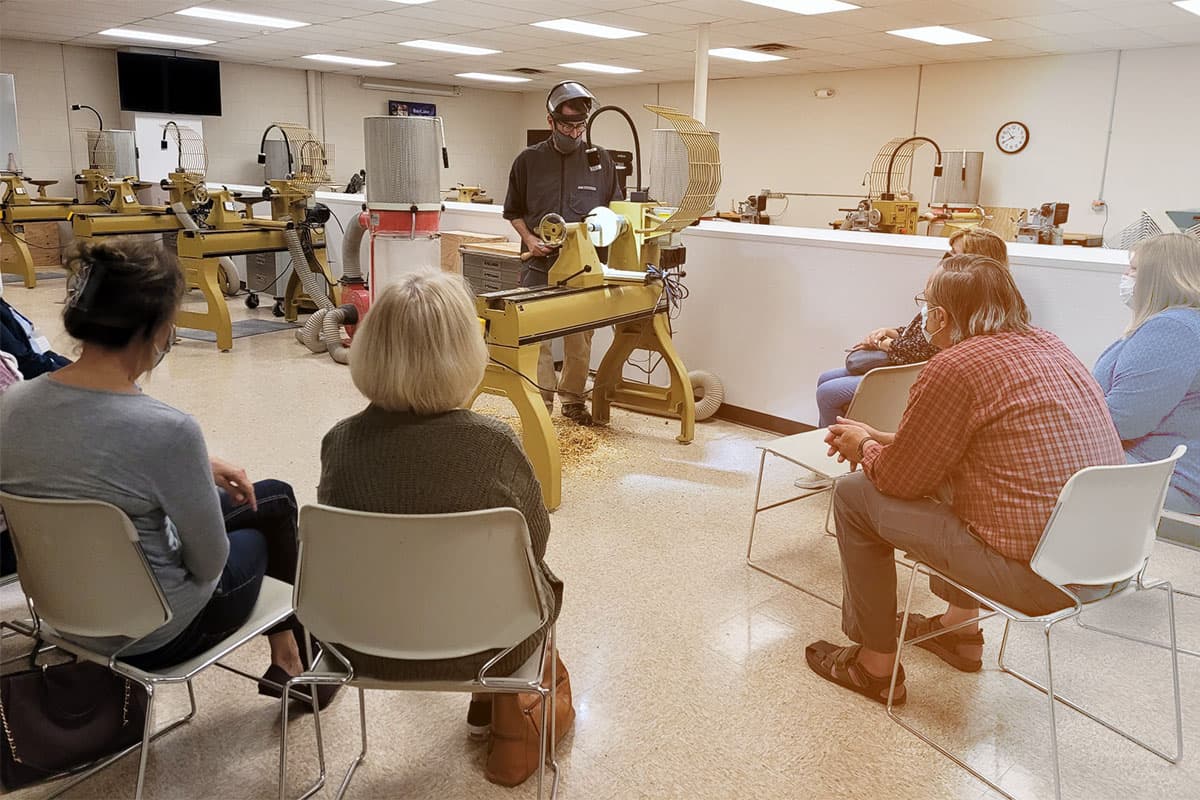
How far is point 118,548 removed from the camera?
1.47 meters

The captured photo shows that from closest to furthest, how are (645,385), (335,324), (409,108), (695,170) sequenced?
(695,170) < (645,385) < (335,324) < (409,108)

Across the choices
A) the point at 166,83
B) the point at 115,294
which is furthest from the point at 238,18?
the point at 115,294

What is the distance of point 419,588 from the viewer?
4.75 ft

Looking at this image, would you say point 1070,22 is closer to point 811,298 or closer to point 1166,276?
point 811,298

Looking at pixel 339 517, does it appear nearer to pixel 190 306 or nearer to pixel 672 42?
pixel 190 306

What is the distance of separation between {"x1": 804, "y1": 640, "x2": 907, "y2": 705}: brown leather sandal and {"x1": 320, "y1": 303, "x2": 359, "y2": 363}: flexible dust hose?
13.7ft

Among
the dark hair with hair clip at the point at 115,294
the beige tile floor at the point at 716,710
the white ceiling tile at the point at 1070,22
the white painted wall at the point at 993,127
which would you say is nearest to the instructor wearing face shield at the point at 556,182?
the beige tile floor at the point at 716,710

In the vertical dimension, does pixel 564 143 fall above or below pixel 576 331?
above

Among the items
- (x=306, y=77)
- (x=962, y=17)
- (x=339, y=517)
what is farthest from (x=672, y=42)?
(x=339, y=517)

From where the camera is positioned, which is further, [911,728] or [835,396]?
[835,396]

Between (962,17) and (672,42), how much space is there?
3066 mm

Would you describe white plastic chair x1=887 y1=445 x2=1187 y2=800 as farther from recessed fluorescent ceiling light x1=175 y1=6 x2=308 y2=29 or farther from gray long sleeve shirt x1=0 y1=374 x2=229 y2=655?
recessed fluorescent ceiling light x1=175 y1=6 x2=308 y2=29

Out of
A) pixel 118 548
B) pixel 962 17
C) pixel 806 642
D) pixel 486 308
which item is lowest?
pixel 806 642

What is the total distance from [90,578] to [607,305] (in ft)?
8.09
